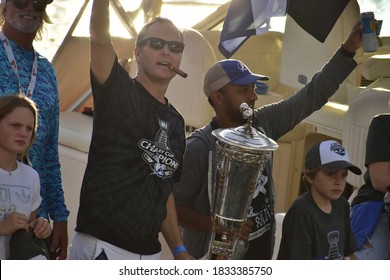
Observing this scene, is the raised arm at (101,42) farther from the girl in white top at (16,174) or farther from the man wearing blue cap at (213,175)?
the man wearing blue cap at (213,175)

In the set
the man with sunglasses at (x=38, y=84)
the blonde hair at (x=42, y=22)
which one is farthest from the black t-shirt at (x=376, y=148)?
the blonde hair at (x=42, y=22)

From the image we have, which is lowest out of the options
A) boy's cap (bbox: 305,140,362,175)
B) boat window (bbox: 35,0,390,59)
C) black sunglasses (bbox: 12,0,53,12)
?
boat window (bbox: 35,0,390,59)

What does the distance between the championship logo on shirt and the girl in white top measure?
40cm

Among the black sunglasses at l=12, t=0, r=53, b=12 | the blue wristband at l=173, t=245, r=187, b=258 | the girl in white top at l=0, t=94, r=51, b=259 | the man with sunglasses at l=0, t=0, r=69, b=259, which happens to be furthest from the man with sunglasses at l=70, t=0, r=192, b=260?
the black sunglasses at l=12, t=0, r=53, b=12

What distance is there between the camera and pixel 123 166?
3.54m

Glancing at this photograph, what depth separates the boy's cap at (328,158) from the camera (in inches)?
161

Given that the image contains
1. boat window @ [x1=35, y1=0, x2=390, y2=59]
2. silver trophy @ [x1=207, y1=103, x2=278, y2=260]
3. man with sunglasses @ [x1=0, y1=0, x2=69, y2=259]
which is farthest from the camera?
boat window @ [x1=35, y1=0, x2=390, y2=59]

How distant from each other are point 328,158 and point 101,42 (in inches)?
44.7

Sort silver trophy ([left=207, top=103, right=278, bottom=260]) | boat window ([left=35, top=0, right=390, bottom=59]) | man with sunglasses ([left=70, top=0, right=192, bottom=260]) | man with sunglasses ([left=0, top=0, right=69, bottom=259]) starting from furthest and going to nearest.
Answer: boat window ([left=35, top=0, right=390, bottom=59]) < man with sunglasses ([left=0, top=0, right=69, bottom=259]) < man with sunglasses ([left=70, top=0, right=192, bottom=260]) < silver trophy ([left=207, top=103, right=278, bottom=260])

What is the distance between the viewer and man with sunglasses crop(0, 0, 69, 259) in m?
3.73

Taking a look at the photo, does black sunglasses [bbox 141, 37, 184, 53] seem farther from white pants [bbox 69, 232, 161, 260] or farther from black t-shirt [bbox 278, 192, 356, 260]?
black t-shirt [bbox 278, 192, 356, 260]

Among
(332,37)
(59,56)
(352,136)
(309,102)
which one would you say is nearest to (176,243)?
(309,102)

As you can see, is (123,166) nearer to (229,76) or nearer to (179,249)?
(179,249)
